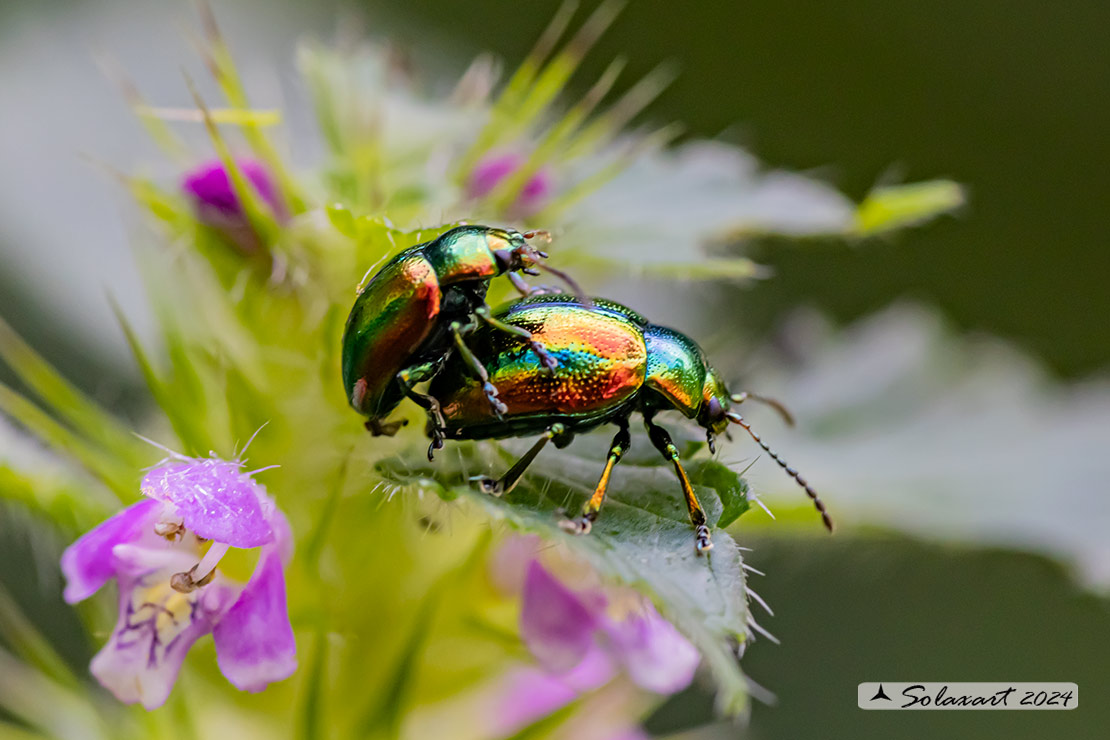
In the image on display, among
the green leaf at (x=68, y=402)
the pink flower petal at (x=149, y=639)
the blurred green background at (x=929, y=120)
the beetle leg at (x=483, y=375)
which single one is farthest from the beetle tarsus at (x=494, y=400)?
the blurred green background at (x=929, y=120)

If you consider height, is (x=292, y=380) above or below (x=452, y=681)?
above

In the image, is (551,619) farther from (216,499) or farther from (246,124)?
(246,124)

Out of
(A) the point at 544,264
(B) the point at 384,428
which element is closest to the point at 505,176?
(A) the point at 544,264

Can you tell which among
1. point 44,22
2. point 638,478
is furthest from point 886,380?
point 44,22

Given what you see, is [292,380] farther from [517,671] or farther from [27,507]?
[517,671]

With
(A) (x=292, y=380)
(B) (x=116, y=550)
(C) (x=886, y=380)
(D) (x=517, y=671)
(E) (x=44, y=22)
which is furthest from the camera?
(E) (x=44, y=22)

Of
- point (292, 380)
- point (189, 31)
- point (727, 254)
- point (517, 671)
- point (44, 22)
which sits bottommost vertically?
point (517, 671)

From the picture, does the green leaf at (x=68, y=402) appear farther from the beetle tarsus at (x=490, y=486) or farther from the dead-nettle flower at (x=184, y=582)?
the beetle tarsus at (x=490, y=486)

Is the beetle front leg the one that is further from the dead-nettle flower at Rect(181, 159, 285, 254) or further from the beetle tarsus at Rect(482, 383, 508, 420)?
the dead-nettle flower at Rect(181, 159, 285, 254)
